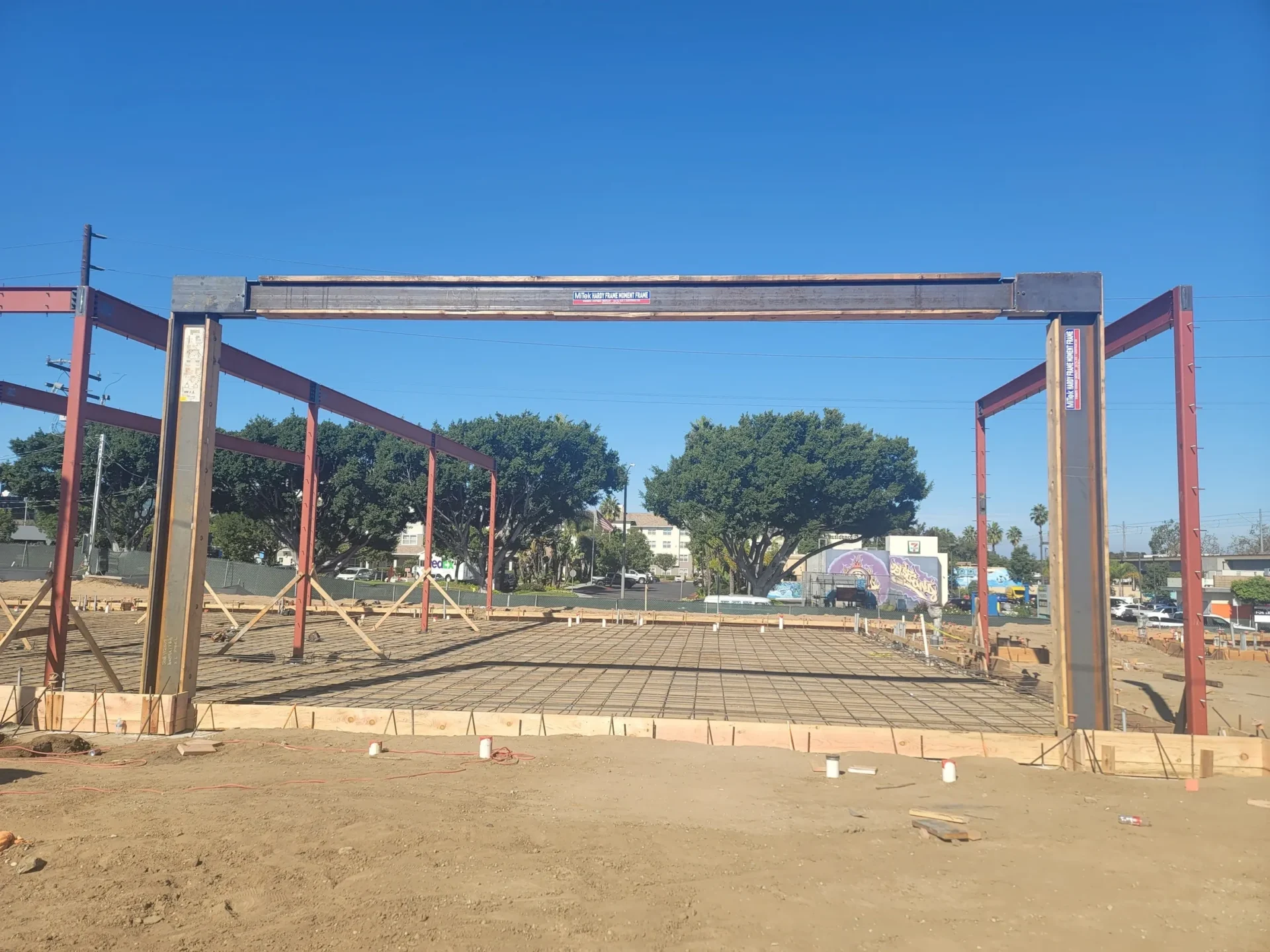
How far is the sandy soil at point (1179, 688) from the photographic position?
40.7 feet

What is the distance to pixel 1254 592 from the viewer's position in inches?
1815

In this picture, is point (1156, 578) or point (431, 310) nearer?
point (431, 310)

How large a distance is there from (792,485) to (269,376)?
30.4 m

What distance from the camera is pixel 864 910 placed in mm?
4691

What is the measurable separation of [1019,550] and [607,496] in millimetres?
51011

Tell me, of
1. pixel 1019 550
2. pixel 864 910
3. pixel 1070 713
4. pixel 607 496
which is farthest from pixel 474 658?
pixel 1019 550

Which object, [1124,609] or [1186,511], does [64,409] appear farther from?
[1124,609]

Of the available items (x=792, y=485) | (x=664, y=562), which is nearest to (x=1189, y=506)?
(x=792, y=485)

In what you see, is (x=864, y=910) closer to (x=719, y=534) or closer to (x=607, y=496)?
(x=719, y=534)

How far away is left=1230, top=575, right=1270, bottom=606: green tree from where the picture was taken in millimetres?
45656

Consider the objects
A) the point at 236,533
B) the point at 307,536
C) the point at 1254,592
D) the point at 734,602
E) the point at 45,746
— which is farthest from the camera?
the point at 1254,592

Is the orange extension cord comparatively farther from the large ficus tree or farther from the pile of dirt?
the large ficus tree

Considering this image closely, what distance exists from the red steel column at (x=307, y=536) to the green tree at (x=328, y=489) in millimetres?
25292

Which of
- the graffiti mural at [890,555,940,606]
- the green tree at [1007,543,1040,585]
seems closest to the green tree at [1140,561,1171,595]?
the green tree at [1007,543,1040,585]
